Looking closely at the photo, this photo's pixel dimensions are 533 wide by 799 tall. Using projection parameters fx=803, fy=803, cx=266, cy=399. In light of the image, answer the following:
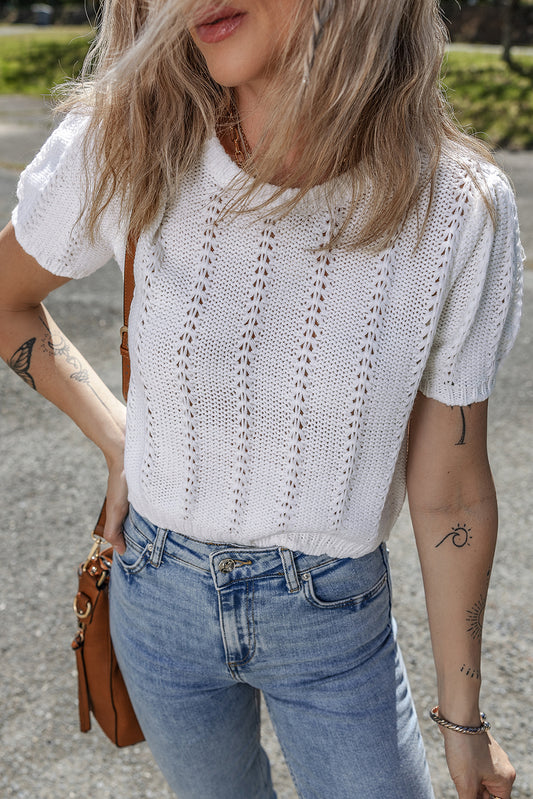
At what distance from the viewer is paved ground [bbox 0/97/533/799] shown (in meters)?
2.33

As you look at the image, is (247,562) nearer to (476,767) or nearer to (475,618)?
(475,618)

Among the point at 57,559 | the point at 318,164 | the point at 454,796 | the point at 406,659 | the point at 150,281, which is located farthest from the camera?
the point at 57,559

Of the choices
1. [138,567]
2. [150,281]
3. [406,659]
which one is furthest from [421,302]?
[406,659]

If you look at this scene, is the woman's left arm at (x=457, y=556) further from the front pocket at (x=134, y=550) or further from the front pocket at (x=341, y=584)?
the front pocket at (x=134, y=550)

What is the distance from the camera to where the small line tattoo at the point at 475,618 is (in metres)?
1.30

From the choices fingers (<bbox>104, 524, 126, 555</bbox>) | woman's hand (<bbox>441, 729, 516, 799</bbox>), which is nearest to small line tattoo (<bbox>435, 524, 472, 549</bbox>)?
woman's hand (<bbox>441, 729, 516, 799</bbox>)

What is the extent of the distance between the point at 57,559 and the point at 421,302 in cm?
238

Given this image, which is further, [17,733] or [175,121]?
[17,733]

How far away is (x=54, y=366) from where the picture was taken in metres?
1.63

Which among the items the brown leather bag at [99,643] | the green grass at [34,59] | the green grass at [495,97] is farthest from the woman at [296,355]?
the green grass at [34,59]

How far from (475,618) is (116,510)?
2.16ft

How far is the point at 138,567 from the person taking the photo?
137 centimetres

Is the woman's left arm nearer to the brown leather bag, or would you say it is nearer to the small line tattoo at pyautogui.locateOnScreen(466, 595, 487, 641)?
the small line tattoo at pyautogui.locateOnScreen(466, 595, 487, 641)

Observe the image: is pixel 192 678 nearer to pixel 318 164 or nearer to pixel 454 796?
pixel 318 164
